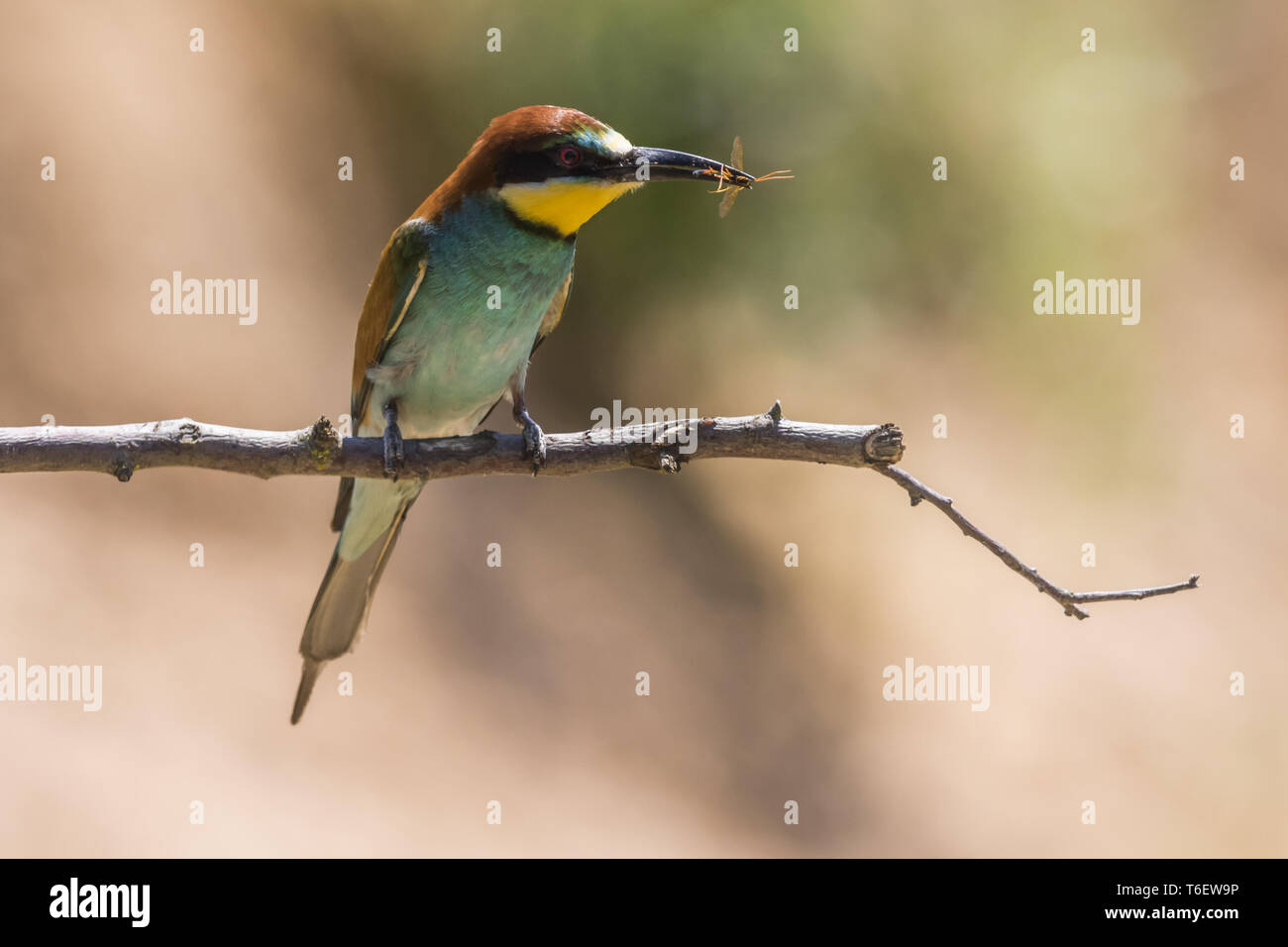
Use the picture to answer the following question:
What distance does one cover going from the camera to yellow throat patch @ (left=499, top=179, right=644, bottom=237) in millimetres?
1794

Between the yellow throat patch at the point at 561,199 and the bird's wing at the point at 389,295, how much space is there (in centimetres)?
20

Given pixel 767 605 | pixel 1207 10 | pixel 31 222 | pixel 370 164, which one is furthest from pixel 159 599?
pixel 1207 10

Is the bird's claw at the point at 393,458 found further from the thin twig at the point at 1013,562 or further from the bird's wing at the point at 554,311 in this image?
the thin twig at the point at 1013,562

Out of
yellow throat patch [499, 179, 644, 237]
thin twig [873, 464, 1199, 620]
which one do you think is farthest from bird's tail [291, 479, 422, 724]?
thin twig [873, 464, 1199, 620]

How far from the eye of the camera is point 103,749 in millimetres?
3301

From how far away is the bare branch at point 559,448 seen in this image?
4.88 feet

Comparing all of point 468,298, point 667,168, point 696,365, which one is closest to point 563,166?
point 667,168

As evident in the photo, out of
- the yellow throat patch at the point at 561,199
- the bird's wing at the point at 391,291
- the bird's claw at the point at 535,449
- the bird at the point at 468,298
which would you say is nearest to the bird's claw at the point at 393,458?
the bird at the point at 468,298

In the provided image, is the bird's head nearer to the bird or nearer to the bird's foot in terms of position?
the bird

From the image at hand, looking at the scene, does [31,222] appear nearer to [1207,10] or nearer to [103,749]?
[103,749]

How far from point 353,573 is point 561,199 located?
890 millimetres

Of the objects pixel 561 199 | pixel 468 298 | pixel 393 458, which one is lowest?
pixel 393 458

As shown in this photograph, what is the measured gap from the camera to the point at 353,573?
85.7 inches

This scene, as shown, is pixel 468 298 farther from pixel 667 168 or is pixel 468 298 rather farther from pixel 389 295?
pixel 667 168
